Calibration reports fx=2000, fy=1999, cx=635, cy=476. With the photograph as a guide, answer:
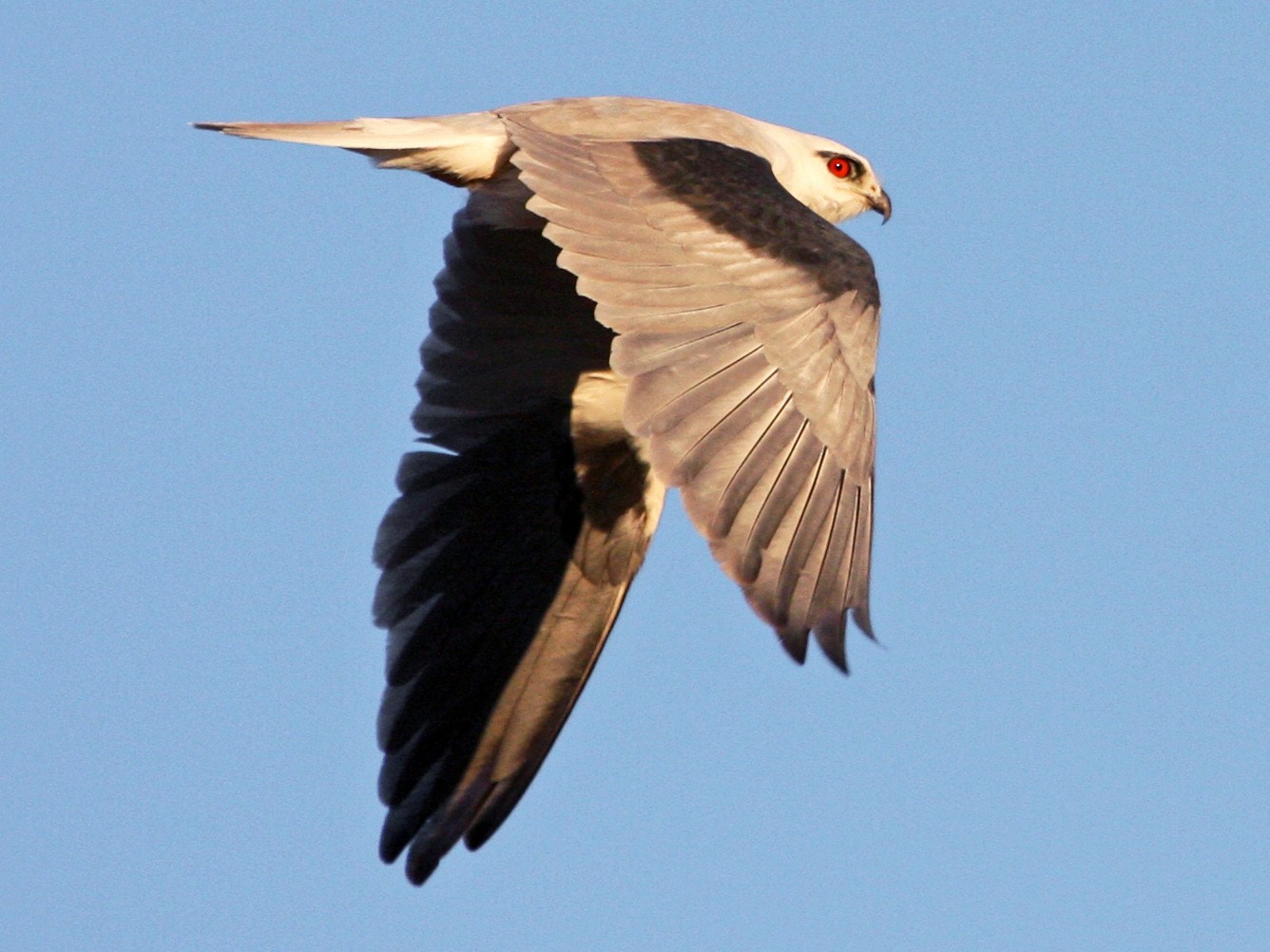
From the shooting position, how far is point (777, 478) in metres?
4.87

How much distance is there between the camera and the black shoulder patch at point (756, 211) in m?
5.28

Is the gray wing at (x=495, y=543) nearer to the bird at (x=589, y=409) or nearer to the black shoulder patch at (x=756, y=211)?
the bird at (x=589, y=409)

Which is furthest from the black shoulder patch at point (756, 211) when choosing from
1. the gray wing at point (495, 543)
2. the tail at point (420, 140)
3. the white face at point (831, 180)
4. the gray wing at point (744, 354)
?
the white face at point (831, 180)

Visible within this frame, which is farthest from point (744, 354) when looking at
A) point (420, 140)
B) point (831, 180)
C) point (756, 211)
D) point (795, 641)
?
point (831, 180)

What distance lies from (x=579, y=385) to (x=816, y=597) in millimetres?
2142

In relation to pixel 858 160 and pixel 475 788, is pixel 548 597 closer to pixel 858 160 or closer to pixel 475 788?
pixel 475 788

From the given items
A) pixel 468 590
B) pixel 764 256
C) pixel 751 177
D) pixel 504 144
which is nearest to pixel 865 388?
pixel 764 256

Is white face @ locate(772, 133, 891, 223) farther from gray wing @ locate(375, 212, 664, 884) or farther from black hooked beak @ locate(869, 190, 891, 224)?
gray wing @ locate(375, 212, 664, 884)

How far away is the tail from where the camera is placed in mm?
5590

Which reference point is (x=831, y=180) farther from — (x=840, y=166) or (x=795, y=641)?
(x=795, y=641)

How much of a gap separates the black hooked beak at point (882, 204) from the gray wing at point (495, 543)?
134 cm

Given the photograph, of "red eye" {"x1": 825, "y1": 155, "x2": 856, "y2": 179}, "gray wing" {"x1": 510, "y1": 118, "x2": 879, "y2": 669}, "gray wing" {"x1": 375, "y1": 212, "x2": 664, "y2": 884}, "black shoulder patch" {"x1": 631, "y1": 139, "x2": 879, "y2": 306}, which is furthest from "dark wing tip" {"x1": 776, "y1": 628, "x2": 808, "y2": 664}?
"red eye" {"x1": 825, "y1": 155, "x2": 856, "y2": 179}

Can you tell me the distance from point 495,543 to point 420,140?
5.01 ft

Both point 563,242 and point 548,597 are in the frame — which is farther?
point 548,597
